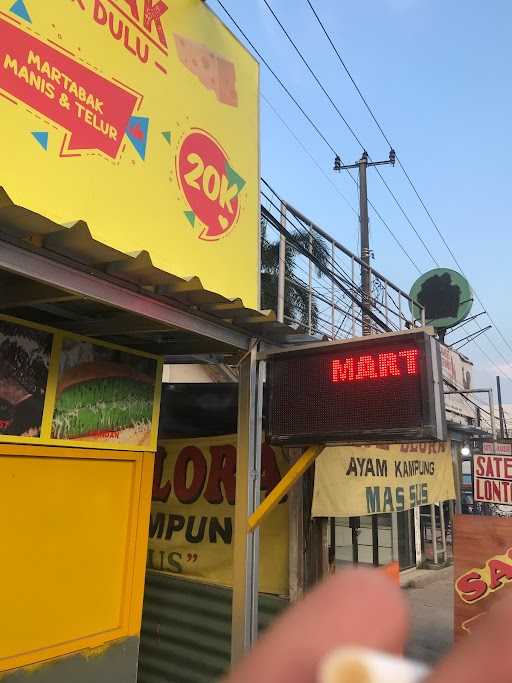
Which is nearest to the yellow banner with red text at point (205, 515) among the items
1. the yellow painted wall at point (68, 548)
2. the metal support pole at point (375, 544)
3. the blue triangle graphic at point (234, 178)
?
the yellow painted wall at point (68, 548)

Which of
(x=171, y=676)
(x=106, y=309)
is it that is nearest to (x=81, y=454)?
(x=106, y=309)

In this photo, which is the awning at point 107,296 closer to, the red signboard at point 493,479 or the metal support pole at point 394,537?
the red signboard at point 493,479

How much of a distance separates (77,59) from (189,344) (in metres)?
2.72

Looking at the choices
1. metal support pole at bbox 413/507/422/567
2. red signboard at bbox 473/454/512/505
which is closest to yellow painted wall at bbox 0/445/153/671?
red signboard at bbox 473/454/512/505

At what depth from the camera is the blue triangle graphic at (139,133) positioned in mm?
5223

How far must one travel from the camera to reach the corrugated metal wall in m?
5.62

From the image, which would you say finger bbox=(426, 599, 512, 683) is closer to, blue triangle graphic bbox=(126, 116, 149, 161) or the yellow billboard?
the yellow billboard

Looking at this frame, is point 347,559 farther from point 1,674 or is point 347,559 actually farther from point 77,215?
point 77,215

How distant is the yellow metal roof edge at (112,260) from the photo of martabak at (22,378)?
4.22 feet

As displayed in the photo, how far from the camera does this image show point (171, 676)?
591cm

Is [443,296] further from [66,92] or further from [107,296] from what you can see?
[107,296]

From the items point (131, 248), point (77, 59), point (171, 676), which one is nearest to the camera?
point (77, 59)

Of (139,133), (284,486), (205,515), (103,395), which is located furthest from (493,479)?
(139,133)

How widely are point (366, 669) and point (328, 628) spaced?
0.33ft
